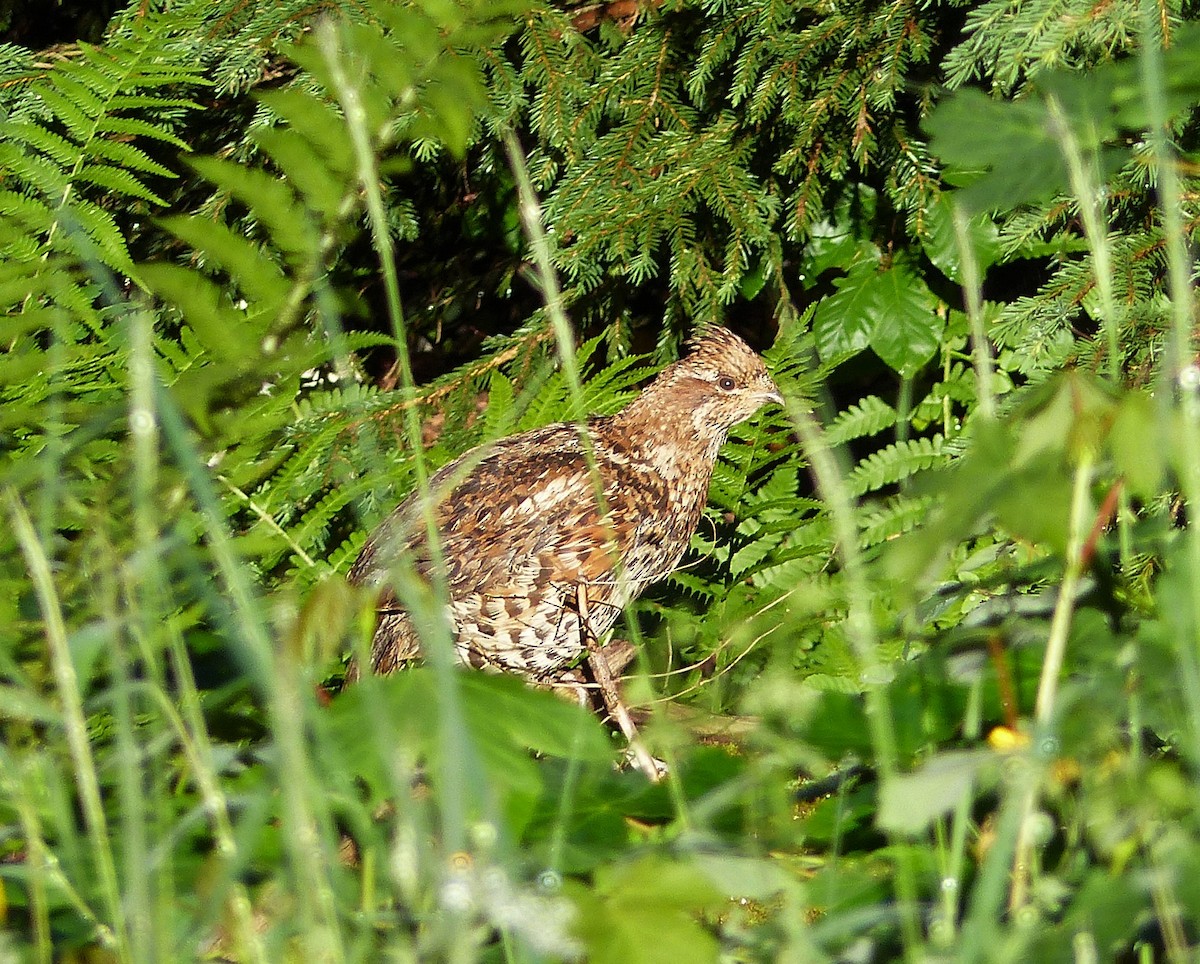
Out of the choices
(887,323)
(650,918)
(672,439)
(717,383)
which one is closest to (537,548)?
(672,439)

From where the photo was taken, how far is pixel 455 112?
231cm

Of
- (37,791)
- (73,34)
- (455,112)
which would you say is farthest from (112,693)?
(73,34)

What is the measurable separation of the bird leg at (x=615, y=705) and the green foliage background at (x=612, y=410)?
11cm

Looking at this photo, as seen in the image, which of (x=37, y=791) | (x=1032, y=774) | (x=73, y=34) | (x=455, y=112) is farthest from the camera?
(x=73, y=34)

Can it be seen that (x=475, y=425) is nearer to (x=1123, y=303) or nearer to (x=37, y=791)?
(x=1123, y=303)

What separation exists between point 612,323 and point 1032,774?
337 cm

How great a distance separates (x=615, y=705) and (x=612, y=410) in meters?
1.67

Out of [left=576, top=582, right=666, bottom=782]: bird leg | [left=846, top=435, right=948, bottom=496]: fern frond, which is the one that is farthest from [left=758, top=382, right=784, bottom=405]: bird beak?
[left=576, top=582, right=666, bottom=782]: bird leg

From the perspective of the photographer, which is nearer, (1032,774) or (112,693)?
(1032,774)

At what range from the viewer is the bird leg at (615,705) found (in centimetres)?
242

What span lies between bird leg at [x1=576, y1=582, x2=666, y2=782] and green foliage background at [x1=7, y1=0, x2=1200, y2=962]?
0.35ft

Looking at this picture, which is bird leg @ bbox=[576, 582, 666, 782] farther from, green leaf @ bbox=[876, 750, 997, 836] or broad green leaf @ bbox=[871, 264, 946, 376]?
broad green leaf @ bbox=[871, 264, 946, 376]

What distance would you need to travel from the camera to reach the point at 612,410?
446cm

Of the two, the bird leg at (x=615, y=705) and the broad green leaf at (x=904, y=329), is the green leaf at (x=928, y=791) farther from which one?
the broad green leaf at (x=904, y=329)
